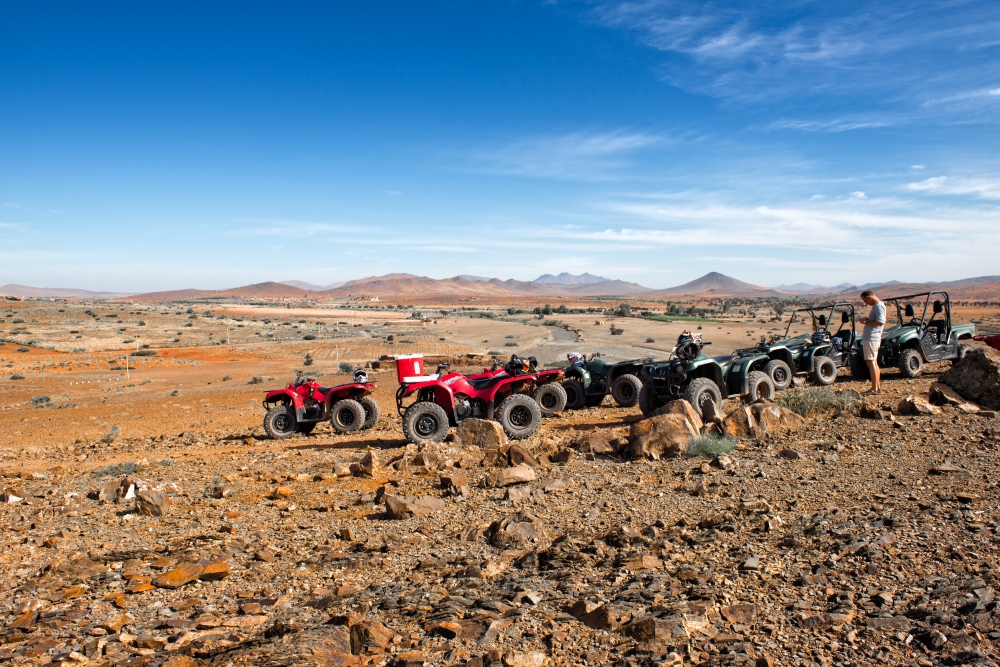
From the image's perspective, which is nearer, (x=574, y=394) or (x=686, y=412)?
A: (x=686, y=412)

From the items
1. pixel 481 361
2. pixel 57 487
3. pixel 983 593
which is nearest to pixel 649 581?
pixel 983 593

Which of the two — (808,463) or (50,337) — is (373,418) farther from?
(50,337)

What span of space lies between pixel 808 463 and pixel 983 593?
3.22 metres

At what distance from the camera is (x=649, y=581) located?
14.8 feet

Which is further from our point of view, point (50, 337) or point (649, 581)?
point (50, 337)

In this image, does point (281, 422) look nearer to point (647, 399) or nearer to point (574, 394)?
point (574, 394)

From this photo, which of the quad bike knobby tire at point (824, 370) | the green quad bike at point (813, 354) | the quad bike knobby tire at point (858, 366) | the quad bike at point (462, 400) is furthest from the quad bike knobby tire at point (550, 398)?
the quad bike knobby tire at point (858, 366)

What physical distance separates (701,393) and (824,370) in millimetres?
4660

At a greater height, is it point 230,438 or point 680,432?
point 680,432

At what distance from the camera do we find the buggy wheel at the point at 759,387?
11500 mm

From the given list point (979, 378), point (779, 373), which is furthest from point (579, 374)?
point (979, 378)

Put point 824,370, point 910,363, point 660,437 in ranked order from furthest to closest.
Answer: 1. point 910,363
2. point 824,370
3. point 660,437

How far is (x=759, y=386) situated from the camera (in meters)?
11.9

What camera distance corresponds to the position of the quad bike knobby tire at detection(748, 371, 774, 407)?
37.7 feet
